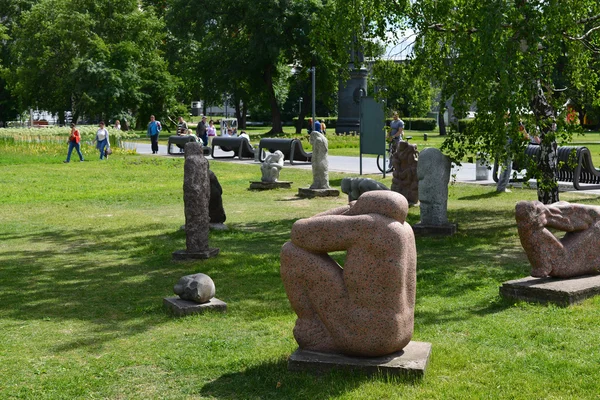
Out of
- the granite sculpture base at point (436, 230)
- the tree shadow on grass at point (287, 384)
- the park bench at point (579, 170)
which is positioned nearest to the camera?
the tree shadow on grass at point (287, 384)

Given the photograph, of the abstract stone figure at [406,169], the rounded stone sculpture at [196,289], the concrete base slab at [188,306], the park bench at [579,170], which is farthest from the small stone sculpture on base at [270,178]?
the rounded stone sculpture at [196,289]

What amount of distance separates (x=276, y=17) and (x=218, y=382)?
41.1 meters

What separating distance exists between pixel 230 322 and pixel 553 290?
3.50m

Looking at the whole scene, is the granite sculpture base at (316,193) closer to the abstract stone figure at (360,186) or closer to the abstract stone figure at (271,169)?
the abstract stone figure at (271,169)

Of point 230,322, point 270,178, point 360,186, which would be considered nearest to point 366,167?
point 270,178

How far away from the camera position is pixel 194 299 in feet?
29.6

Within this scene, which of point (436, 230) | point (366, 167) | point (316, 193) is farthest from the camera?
point (366, 167)

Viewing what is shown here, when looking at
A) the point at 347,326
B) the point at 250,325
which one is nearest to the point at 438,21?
the point at 250,325

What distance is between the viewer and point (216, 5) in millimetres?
47781

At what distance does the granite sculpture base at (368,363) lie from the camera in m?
6.37

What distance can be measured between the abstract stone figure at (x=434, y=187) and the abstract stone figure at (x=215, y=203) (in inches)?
145

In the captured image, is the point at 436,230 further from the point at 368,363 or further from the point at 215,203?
the point at 368,363

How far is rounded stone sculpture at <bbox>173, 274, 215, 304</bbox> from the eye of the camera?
8.97 meters

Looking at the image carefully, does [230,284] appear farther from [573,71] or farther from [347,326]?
[573,71]
